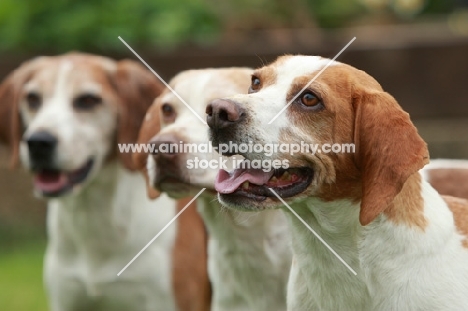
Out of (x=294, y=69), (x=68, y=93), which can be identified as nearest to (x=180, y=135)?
(x=294, y=69)

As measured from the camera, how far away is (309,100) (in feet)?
14.9

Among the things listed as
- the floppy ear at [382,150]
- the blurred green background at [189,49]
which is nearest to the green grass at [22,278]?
the blurred green background at [189,49]

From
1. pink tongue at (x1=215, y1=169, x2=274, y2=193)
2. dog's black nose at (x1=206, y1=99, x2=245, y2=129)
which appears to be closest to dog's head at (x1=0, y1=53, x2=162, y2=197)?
pink tongue at (x1=215, y1=169, x2=274, y2=193)

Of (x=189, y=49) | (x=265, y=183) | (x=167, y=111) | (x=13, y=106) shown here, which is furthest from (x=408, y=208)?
(x=189, y=49)

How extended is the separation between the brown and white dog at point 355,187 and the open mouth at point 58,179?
7.29 feet

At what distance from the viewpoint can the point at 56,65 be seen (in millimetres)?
6848

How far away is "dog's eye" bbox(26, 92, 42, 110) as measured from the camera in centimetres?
683

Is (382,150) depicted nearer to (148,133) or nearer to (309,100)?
(309,100)

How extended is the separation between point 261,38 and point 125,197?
4974 mm

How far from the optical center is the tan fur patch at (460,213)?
4734 mm

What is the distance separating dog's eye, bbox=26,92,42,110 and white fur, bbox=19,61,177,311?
0.05 meters

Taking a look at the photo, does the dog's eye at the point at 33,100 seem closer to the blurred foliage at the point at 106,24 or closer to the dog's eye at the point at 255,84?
the dog's eye at the point at 255,84

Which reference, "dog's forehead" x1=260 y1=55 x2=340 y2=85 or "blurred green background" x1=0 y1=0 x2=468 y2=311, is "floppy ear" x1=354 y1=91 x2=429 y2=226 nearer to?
"dog's forehead" x1=260 y1=55 x2=340 y2=85

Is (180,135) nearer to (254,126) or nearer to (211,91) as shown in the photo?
(211,91)
